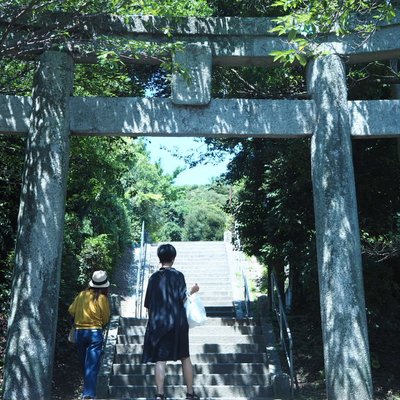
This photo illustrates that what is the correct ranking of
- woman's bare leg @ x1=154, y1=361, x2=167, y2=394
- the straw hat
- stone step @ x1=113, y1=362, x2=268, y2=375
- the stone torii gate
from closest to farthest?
1. woman's bare leg @ x1=154, y1=361, x2=167, y2=394
2. the stone torii gate
3. the straw hat
4. stone step @ x1=113, y1=362, x2=268, y2=375

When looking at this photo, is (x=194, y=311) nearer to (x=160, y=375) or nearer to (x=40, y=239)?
(x=160, y=375)

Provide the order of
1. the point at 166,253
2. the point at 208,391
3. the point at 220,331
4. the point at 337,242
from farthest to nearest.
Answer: the point at 220,331 → the point at 208,391 → the point at 337,242 → the point at 166,253

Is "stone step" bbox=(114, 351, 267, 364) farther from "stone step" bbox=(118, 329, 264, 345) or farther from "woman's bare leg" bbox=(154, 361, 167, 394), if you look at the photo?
"woman's bare leg" bbox=(154, 361, 167, 394)

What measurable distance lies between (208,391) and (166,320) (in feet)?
7.01

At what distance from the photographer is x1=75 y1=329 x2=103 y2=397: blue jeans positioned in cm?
597

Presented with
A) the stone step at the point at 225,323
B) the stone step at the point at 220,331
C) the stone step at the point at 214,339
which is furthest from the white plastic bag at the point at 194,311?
the stone step at the point at 225,323

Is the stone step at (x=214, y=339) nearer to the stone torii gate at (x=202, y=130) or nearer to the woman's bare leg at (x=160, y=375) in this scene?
the stone torii gate at (x=202, y=130)

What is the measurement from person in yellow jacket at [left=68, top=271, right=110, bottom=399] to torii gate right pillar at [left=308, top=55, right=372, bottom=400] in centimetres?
244

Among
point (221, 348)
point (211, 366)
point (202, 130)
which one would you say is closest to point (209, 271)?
point (221, 348)

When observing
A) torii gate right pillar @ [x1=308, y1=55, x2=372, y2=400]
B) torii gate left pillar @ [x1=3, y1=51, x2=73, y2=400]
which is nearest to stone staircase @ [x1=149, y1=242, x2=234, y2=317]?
torii gate right pillar @ [x1=308, y1=55, x2=372, y2=400]

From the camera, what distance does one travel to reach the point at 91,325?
19.9 ft

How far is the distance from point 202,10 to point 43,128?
140 inches

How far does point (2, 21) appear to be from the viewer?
259 inches

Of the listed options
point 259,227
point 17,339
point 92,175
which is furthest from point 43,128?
point 259,227
